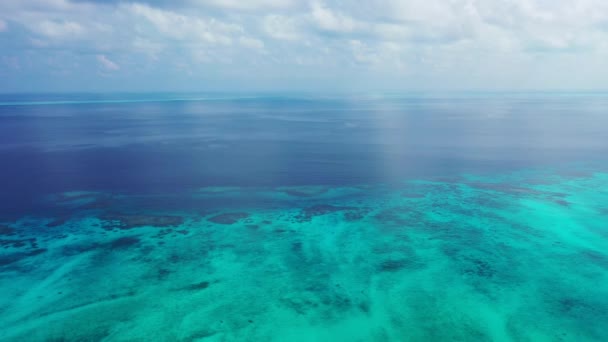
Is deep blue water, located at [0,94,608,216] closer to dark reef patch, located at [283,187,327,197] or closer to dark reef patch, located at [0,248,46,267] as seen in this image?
dark reef patch, located at [283,187,327,197]

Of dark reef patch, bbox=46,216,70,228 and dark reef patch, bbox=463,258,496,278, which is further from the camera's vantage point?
dark reef patch, bbox=46,216,70,228

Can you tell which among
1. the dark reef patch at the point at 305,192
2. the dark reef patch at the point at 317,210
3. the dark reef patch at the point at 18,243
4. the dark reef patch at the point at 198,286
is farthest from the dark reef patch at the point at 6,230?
the dark reef patch at the point at 305,192

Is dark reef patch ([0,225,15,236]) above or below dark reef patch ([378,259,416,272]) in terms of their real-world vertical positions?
above

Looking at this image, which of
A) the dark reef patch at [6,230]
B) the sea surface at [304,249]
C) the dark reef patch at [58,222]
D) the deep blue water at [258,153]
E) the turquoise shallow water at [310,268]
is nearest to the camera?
the turquoise shallow water at [310,268]

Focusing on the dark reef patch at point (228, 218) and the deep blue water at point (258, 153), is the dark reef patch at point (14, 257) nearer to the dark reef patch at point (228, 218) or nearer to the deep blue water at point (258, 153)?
the deep blue water at point (258, 153)

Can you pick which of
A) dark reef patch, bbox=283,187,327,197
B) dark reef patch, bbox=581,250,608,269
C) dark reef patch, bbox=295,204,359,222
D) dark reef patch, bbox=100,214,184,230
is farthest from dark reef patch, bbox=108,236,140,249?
dark reef patch, bbox=581,250,608,269

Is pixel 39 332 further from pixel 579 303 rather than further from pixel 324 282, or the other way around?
pixel 579 303

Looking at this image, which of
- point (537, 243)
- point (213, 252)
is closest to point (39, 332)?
point (213, 252)
